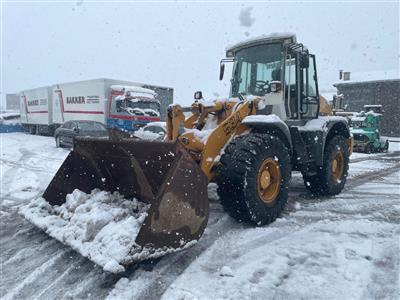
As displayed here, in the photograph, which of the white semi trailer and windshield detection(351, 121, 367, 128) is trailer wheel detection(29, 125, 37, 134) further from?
windshield detection(351, 121, 367, 128)

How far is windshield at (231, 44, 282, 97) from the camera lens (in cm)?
555

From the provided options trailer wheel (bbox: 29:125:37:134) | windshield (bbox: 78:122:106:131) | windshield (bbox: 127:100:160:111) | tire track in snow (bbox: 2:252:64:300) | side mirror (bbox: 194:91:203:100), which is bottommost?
trailer wheel (bbox: 29:125:37:134)

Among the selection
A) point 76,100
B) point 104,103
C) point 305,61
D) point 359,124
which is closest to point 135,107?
point 104,103

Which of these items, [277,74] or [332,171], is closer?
[277,74]

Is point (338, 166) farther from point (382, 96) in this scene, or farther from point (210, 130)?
point (382, 96)

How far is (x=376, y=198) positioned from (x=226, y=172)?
3.69m

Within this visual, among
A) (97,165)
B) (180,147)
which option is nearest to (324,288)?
(180,147)

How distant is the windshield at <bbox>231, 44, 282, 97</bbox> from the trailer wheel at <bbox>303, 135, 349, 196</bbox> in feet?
5.60

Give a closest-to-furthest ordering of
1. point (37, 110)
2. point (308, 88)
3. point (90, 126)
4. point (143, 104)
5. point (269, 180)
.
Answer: point (269, 180), point (308, 88), point (90, 126), point (143, 104), point (37, 110)

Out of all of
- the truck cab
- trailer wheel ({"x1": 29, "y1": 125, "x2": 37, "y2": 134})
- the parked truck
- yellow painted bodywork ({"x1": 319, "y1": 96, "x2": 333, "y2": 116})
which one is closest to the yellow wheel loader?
yellow painted bodywork ({"x1": 319, "y1": 96, "x2": 333, "y2": 116})

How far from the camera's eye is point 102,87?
56.1 feet

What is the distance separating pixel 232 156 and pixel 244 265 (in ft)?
4.30

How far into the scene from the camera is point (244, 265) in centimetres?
343

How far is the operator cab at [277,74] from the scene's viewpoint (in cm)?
547
